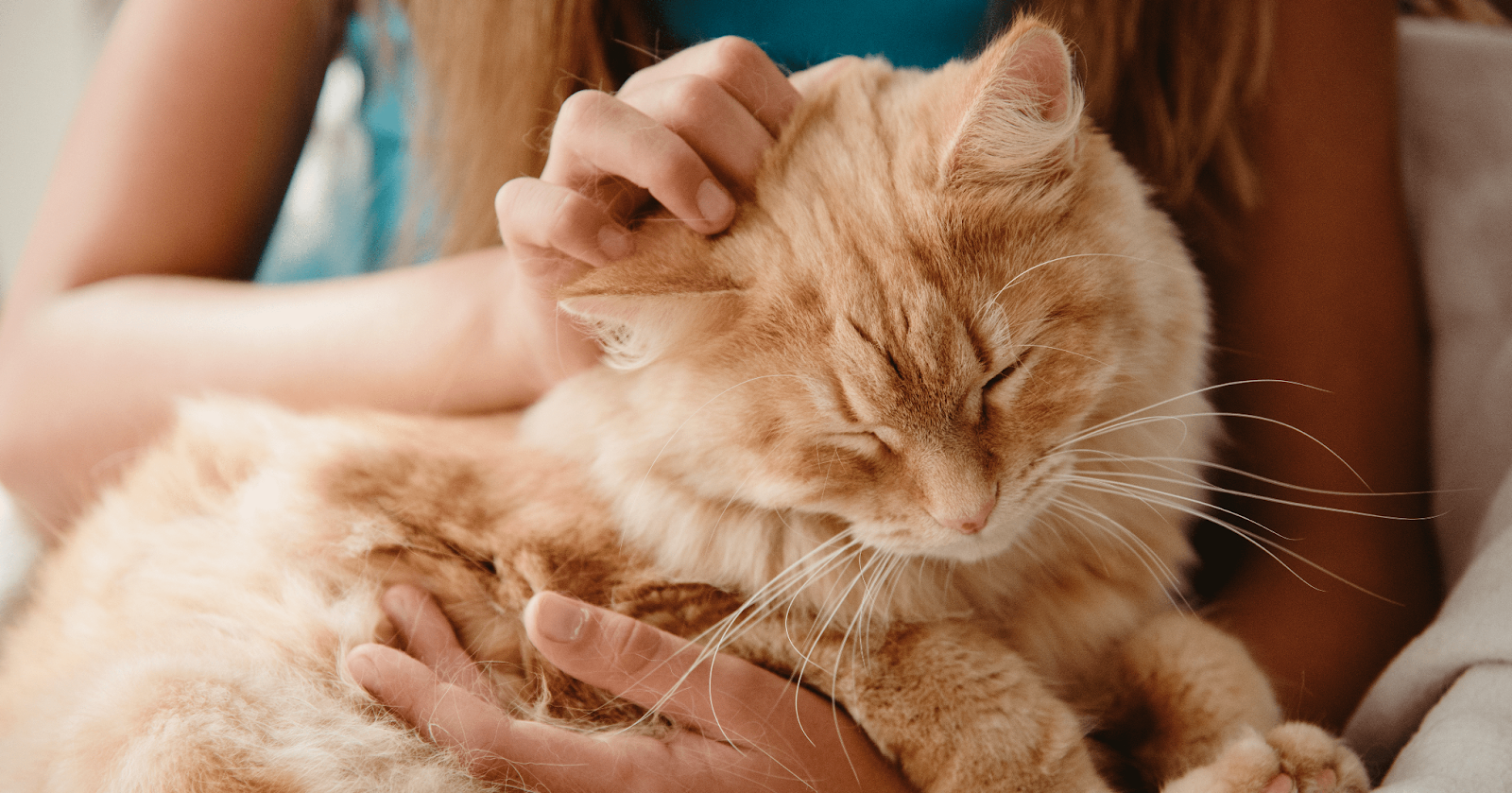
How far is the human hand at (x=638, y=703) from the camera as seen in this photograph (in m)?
0.79

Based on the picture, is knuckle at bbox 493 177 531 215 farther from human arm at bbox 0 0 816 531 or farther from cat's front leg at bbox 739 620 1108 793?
cat's front leg at bbox 739 620 1108 793

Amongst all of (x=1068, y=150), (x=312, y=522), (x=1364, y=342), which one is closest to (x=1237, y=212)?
(x=1364, y=342)

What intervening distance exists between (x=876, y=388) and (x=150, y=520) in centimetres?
92

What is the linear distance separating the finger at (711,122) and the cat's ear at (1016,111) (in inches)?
7.9

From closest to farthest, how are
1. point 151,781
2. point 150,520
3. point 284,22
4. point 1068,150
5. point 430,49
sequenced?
1. point 151,781
2. point 1068,150
3. point 150,520
4. point 430,49
5. point 284,22

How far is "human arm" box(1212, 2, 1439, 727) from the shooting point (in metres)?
1.24

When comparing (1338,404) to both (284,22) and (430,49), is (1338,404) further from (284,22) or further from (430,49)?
(284,22)

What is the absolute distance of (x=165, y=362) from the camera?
4.09 feet

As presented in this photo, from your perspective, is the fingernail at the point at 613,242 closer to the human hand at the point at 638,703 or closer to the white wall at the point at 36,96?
the human hand at the point at 638,703

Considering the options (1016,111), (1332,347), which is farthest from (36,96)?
(1332,347)

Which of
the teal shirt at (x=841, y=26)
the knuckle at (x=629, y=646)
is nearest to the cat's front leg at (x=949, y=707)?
the knuckle at (x=629, y=646)

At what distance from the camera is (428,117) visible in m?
1.27

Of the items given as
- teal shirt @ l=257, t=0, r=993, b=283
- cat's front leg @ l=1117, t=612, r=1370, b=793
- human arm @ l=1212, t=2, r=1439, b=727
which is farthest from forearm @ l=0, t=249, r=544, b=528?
human arm @ l=1212, t=2, r=1439, b=727

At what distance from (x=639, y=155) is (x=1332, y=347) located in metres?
1.21
